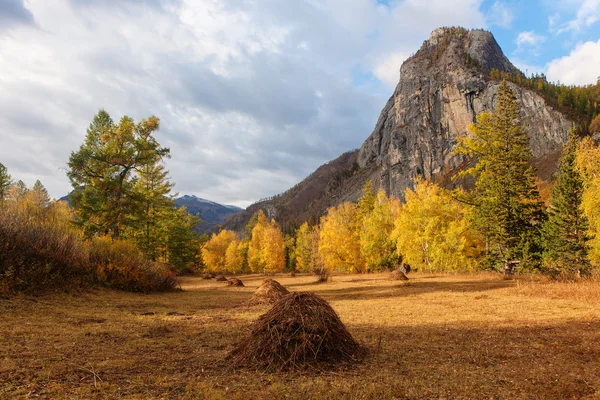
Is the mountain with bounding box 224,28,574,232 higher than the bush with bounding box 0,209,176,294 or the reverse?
higher

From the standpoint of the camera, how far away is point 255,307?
1255cm

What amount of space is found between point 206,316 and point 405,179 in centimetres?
16331

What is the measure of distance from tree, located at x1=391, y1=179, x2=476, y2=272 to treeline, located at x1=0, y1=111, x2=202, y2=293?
21172mm

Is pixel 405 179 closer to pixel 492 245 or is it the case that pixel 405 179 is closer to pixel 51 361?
pixel 492 245

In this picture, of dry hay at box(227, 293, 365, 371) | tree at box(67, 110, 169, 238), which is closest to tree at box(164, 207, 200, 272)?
tree at box(67, 110, 169, 238)

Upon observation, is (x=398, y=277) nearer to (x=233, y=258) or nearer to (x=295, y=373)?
(x=295, y=373)

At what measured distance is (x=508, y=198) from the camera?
965 inches

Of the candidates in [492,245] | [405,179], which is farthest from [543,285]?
[405,179]

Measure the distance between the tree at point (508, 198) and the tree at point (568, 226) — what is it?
880mm

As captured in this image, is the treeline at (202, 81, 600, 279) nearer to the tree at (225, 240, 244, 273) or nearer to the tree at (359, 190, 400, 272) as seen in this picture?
the tree at (359, 190, 400, 272)

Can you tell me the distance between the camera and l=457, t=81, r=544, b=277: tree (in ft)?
79.7

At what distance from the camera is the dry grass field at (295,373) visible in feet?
14.0

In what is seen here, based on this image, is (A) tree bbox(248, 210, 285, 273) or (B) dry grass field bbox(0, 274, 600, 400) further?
(A) tree bbox(248, 210, 285, 273)

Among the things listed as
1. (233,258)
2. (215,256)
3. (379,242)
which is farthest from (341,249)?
(215,256)
